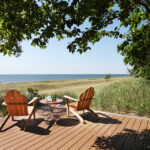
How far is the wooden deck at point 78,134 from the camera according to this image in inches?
104

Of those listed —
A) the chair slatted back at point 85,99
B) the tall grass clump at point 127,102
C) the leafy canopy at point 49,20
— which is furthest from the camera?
the tall grass clump at point 127,102

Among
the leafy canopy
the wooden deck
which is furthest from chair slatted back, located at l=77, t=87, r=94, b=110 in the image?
the leafy canopy

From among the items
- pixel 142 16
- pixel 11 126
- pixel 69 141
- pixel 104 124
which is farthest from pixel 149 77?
pixel 11 126

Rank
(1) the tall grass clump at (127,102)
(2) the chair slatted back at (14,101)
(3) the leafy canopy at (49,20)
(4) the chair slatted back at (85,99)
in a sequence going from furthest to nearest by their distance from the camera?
1. (1) the tall grass clump at (127,102)
2. (4) the chair slatted back at (85,99)
3. (2) the chair slatted back at (14,101)
4. (3) the leafy canopy at (49,20)

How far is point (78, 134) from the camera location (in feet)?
10.4

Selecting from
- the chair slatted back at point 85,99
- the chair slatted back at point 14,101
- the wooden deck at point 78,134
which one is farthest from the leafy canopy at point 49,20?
the wooden deck at point 78,134

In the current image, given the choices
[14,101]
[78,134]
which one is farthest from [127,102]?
[14,101]

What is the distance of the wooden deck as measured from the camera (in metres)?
2.64

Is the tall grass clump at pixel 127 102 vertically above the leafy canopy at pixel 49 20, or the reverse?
the leafy canopy at pixel 49 20

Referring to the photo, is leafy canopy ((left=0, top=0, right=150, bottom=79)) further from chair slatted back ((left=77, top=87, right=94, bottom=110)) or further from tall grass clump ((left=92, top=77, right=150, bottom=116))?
tall grass clump ((left=92, top=77, right=150, bottom=116))

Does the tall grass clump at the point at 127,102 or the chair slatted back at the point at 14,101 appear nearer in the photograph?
the chair slatted back at the point at 14,101

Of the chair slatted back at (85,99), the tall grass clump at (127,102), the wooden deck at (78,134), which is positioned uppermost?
the chair slatted back at (85,99)

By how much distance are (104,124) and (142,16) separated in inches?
169

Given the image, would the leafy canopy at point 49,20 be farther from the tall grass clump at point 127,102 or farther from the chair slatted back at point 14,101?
the tall grass clump at point 127,102
